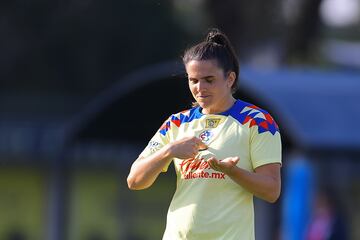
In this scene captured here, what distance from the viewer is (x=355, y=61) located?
42188 millimetres

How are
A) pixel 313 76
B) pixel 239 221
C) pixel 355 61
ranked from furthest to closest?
pixel 355 61 → pixel 313 76 → pixel 239 221

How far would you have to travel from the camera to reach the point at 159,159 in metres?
6.22

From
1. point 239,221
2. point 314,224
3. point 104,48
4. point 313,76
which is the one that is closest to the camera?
point 239,221

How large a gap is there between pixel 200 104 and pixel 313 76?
979cm

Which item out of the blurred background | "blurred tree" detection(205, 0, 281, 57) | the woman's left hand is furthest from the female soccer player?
"blurred tree" detection(205, 0, 281, 57)

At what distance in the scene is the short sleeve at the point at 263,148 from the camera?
6.26 m

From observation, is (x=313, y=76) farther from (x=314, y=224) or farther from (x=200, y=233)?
(x=200, y=233)

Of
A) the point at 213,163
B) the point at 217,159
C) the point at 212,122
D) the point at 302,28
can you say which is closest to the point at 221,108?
the point at 212,122

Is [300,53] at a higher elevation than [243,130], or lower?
higher

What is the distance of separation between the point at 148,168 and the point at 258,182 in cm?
56

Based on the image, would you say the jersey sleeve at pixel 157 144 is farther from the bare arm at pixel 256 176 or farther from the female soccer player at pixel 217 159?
the bare arm at pixel 256 176

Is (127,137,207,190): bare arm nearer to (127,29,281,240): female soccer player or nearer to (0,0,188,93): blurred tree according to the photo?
(127,29,281,240): female soccer player

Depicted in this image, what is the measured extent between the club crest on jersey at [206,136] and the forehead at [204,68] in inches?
11.8

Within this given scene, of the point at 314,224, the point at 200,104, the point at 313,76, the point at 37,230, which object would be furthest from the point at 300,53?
the point at 200,104
